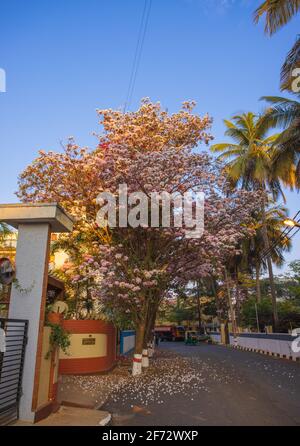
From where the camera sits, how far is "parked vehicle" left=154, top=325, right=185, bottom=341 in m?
47.0

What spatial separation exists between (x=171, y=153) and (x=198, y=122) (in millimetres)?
3510

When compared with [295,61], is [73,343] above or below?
below

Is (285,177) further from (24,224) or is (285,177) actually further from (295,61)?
A: (24,224)

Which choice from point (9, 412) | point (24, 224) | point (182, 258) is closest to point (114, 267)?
point (182, 258)

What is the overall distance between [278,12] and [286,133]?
5993mm

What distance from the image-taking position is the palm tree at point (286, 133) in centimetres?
1777

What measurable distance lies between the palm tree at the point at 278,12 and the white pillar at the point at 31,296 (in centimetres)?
1147

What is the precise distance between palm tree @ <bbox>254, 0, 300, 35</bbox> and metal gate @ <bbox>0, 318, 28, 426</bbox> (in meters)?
13.1

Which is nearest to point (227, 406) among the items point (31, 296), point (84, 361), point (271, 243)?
point (31, 296)

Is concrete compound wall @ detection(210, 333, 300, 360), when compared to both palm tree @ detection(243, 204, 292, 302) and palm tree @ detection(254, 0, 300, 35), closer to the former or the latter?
palm tree @ detection(243, 204, 292, 302)

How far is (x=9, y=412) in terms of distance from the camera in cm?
631

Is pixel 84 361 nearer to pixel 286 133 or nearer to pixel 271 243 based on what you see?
pixel 286 133

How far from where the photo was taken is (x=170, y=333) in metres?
47.5
